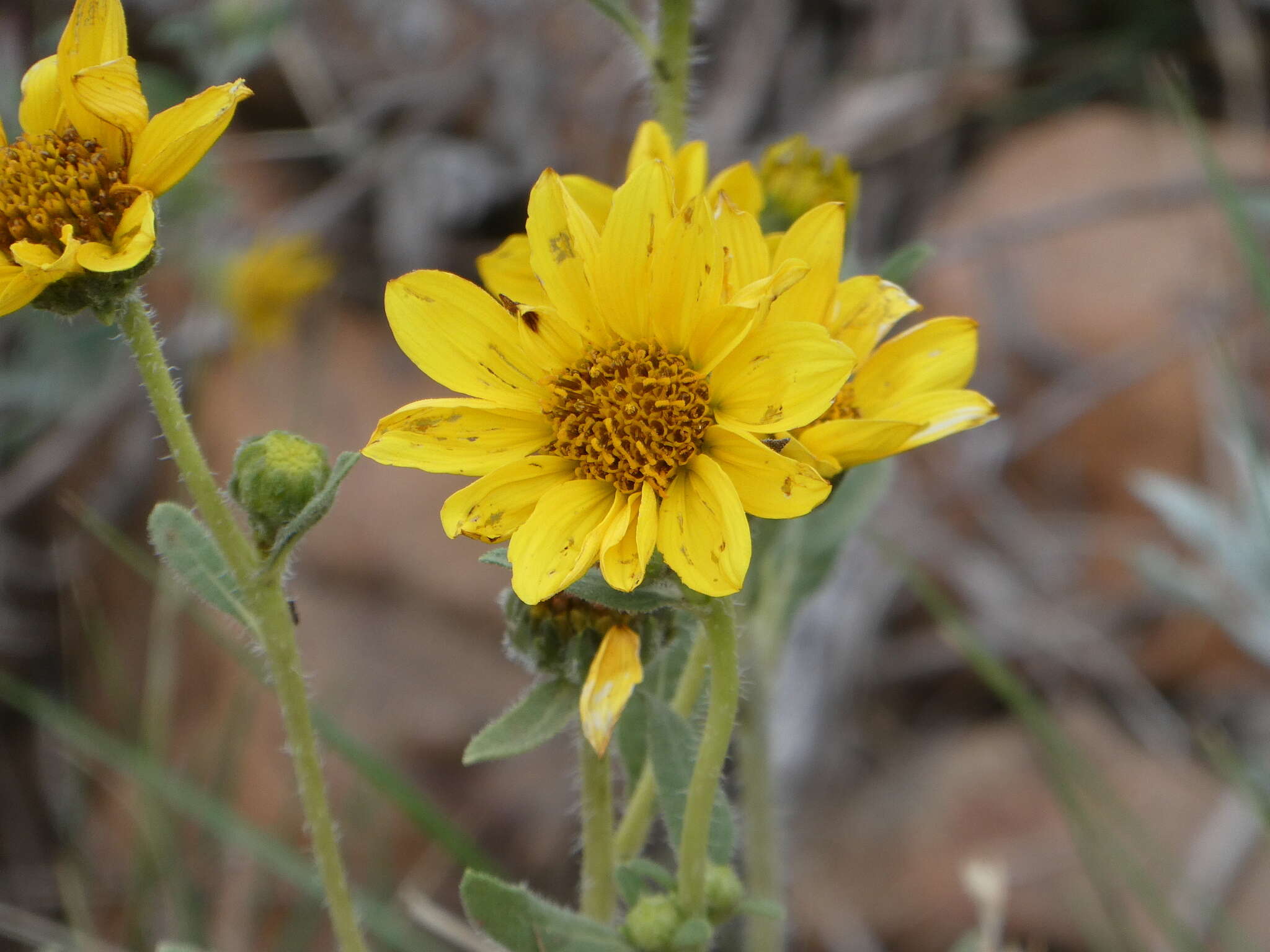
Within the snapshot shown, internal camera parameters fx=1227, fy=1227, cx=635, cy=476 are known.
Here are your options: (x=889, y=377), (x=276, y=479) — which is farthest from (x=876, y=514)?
(x=276, y=479)

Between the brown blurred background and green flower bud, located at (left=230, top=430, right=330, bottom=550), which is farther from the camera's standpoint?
the brown blurred background

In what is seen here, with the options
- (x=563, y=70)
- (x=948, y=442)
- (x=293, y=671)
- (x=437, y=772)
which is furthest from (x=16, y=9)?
(x=293, y=671)

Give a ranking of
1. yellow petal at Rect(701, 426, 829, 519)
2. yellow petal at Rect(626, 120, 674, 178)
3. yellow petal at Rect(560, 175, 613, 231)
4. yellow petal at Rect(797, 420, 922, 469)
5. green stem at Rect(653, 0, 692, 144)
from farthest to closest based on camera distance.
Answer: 1. green stem at Rect(653, 0, 692, 144)
2. yellow petal at Rect(560, 175, 613, 231)
3. yellow petal at Rect(626, 120, 674, 178)
4. yellow petal at Rect(797, 420, 922, 469)
5. yellow petal at Rect(701, 426, 829, 519)

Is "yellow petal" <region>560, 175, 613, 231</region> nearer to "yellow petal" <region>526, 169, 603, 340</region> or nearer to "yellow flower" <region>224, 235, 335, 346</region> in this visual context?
"yellow petal" <region>526, 169, 603, 340</region>

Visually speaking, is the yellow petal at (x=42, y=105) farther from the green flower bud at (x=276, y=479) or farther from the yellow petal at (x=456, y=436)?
the yellow petal at (x=456, y=436)

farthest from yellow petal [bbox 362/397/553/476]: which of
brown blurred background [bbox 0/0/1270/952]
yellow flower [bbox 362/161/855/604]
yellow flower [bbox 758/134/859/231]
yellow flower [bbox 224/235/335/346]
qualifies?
yellow flower [bbox 224/235/335/346]

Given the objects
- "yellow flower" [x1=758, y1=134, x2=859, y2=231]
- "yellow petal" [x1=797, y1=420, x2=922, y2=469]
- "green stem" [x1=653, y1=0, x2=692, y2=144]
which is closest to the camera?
"yellow petal" [x1=797, y1=420, x2=922, y2=469]

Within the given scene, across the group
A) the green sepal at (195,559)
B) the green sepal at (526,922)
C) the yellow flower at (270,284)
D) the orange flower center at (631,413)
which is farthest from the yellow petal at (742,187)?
the yellow flower at (270,284)
